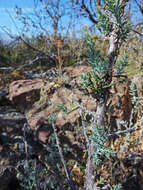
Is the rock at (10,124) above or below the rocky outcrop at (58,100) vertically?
below

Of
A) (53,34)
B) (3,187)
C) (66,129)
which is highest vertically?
(53,34)

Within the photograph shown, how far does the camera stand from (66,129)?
1.56 metres

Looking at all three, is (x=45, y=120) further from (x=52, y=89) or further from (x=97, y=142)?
(x=97, y=142)

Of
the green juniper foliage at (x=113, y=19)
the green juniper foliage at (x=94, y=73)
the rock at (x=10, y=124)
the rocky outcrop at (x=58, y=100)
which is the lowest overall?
the rock at (x=10, y=124)

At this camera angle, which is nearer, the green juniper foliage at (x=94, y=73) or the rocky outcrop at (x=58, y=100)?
the green juniper foliage at (x=94, y=73)

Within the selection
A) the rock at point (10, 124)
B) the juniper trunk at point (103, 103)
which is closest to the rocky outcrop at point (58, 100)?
the rock at point (10, 124)

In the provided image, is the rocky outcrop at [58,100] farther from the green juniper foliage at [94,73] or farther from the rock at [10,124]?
the green juniper foliage at [94,73]

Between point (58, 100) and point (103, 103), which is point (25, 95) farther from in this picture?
point (103, 103)

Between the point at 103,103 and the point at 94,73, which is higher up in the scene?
the point at 94,73

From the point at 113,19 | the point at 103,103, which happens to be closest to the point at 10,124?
the point at 103,103

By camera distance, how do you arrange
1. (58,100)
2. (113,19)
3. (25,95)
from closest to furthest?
(113,19) < (58,100) < (25,95)

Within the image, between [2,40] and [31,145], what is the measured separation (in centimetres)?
539

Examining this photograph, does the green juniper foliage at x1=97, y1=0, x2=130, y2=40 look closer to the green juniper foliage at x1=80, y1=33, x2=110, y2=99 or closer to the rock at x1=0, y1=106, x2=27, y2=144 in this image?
the green juniper foliage at x1=80, y1=33, x2=110, y2=99

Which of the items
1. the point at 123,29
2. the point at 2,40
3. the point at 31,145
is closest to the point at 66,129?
the point at 31,145
